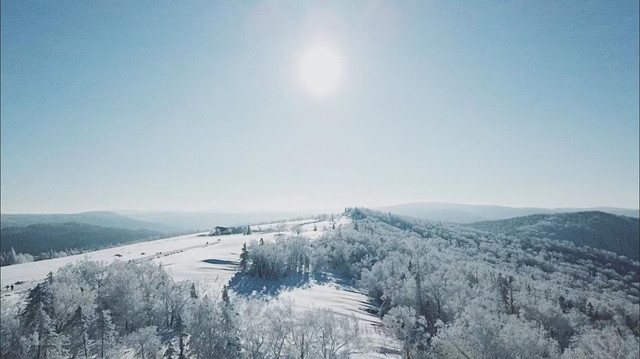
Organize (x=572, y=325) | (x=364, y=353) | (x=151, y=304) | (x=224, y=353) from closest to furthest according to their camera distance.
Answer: (x=224, y=353)
(x=364, y=353)
(x=151, y=304)
(x=572, y=325)

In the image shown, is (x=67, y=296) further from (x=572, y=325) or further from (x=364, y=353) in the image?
(x=572, y=325)

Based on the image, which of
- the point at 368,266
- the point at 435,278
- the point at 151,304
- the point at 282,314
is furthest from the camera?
the point at 368,266

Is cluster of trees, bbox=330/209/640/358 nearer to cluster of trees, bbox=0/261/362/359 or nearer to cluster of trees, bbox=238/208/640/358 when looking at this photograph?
cluster of trees, bbox=238/208/640/358

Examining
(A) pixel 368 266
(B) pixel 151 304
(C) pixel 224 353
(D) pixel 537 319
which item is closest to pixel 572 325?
(D) pixel 537 319

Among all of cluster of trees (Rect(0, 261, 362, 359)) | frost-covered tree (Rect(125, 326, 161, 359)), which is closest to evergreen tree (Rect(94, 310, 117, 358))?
cluster of trees (Rect(0, 261, 362, 359))

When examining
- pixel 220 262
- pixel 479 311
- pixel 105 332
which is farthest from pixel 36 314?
pixel 220 262

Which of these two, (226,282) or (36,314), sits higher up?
(36,314)

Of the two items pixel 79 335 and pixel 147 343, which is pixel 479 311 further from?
pixel 79 335

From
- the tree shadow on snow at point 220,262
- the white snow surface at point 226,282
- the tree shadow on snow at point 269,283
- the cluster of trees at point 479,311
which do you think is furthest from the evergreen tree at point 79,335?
the tree shadow on snow at point 220,262
